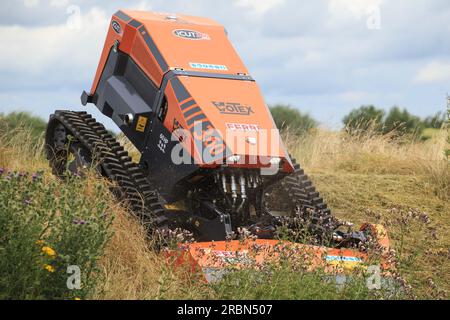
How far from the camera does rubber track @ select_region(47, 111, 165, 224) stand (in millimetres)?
7895

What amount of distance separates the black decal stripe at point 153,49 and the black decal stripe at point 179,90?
246 mm

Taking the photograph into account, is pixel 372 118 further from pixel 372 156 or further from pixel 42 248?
pixel 42 248

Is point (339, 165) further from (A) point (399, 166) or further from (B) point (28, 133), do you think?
(B) point (28, 133)

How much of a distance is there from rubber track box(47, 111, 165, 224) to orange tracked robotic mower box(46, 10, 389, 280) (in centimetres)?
1

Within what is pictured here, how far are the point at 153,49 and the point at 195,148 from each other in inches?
58.9

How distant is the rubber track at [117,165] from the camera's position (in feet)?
25.9

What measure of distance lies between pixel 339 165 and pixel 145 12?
4.57m

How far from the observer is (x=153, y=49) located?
29.2 ft

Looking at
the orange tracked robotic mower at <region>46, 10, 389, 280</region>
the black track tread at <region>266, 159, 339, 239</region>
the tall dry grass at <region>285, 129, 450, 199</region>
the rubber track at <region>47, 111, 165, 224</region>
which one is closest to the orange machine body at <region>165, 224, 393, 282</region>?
the orange tracked robotic mower at <region>46, 10, 389, 280</region>

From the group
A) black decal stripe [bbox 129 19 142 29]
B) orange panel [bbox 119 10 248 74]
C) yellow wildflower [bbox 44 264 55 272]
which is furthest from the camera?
black decal stripe [bbox 129 19 142 29]

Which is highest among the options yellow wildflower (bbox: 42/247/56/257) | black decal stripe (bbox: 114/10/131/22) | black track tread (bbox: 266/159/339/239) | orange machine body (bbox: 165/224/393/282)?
black decal stripe (bbox: 114/10/131/22)

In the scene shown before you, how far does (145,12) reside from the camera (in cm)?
971

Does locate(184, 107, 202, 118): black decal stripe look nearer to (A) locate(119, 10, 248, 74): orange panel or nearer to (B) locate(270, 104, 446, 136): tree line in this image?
(A) locate(119, 10, 248, 74): orange panel

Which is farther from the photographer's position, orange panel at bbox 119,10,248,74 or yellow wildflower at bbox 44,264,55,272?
orange panel at bbox 119,10,248,74
